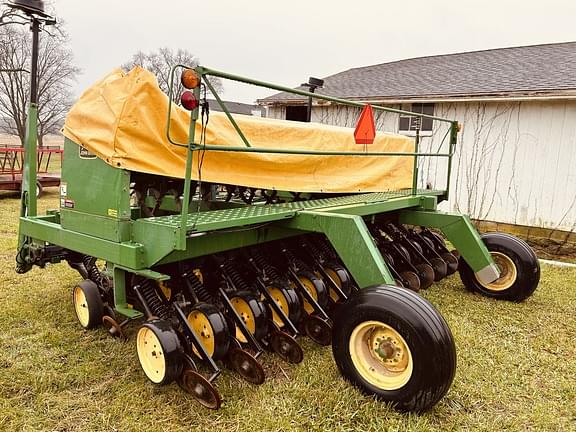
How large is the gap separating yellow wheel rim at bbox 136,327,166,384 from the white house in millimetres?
6247

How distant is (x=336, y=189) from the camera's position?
13.6 feet

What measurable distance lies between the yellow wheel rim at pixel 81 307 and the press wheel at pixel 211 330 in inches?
38.1

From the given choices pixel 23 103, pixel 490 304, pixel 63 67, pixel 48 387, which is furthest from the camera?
pixel 63 67

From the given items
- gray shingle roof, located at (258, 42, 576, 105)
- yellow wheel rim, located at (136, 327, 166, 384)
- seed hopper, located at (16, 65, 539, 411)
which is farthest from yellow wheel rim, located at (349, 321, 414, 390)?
gray shingle roof, located at (258, 42, 576, 105)

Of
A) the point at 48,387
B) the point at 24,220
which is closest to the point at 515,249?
the point at 48,387

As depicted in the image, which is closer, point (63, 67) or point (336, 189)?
point (336, 189)

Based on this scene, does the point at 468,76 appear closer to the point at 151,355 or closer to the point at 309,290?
the point at 309,290

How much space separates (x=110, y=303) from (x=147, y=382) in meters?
0.90

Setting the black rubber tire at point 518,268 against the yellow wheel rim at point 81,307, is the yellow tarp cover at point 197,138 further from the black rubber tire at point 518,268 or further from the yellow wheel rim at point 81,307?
the black rubber tire at point 518,268

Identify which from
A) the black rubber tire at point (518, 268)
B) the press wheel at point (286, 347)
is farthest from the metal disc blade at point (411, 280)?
the press wheel at point (286, 347)

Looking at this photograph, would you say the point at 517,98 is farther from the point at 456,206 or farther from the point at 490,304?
the point at 490,304

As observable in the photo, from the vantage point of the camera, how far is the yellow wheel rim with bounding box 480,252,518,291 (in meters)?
4.14

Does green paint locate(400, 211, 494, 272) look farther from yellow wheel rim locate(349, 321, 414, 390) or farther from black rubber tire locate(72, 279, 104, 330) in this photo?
black rubber tire locate(72, 279, 104, 330)

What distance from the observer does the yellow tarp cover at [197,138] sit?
267cm
